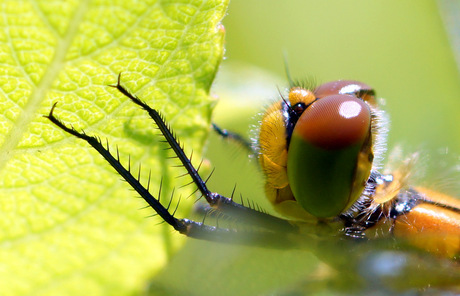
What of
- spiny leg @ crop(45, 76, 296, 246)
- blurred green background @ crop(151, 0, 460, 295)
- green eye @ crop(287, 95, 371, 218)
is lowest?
spiny leg @ crop(45, 76, 296, 246)

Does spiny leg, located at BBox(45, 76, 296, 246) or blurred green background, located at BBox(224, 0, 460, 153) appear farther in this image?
blurred green background, located at BBox(224, 0, 460, 153)

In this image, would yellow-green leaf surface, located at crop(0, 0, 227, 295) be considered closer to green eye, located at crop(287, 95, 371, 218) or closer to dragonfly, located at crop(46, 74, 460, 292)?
dragonfly, located at crop(46, 74, 460, 292)

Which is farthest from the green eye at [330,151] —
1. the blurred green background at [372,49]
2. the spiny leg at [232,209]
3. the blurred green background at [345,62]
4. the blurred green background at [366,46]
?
the blurred green background at [366,46]

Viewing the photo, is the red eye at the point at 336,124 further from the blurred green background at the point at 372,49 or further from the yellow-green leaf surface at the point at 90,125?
the blurred green background at the point at 372,49

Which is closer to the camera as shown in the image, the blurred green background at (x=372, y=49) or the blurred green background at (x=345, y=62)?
the blurred green background at (x=345, y=62)

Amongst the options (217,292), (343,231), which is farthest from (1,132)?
(343,231)

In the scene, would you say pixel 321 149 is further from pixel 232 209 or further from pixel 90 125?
pixel 90 125

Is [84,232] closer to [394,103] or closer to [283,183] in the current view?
[283,183]

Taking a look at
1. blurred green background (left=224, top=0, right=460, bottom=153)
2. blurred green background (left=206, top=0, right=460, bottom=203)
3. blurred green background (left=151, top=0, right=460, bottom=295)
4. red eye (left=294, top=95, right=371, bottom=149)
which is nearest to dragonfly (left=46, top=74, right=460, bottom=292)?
red eye (left=294, top=95, right=371, bottom=149)
